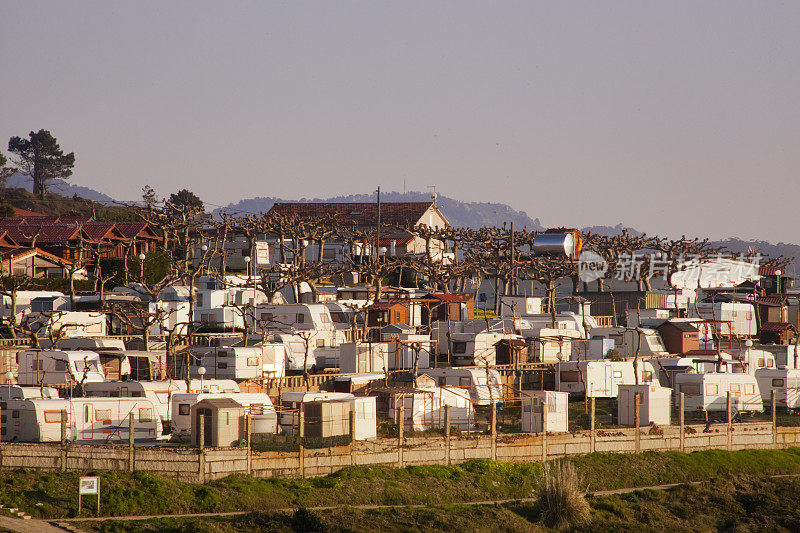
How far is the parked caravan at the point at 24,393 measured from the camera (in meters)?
33.8

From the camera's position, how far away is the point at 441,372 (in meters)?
43.6

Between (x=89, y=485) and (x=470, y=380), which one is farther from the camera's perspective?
(x=470, y=380)

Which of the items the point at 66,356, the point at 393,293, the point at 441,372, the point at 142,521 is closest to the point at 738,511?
the point at 441,372

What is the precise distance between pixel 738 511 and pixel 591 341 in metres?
17.1

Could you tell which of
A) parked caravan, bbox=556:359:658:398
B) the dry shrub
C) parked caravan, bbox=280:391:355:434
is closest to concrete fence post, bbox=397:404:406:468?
parked caravan, bbox=280:391:355:434

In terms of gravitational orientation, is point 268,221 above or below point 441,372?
above

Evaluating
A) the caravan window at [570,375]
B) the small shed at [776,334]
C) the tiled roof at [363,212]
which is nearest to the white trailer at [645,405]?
the caravan window at [570,375]

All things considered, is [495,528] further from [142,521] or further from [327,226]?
[327,226]

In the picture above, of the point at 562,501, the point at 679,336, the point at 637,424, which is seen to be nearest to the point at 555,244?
the point at 679,336

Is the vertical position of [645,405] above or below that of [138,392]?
below

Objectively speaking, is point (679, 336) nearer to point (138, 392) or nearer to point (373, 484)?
point (373, 484)

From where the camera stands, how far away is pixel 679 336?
188 ft

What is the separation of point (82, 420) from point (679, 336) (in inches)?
1438

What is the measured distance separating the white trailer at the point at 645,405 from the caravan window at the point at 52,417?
21566 millimetres
